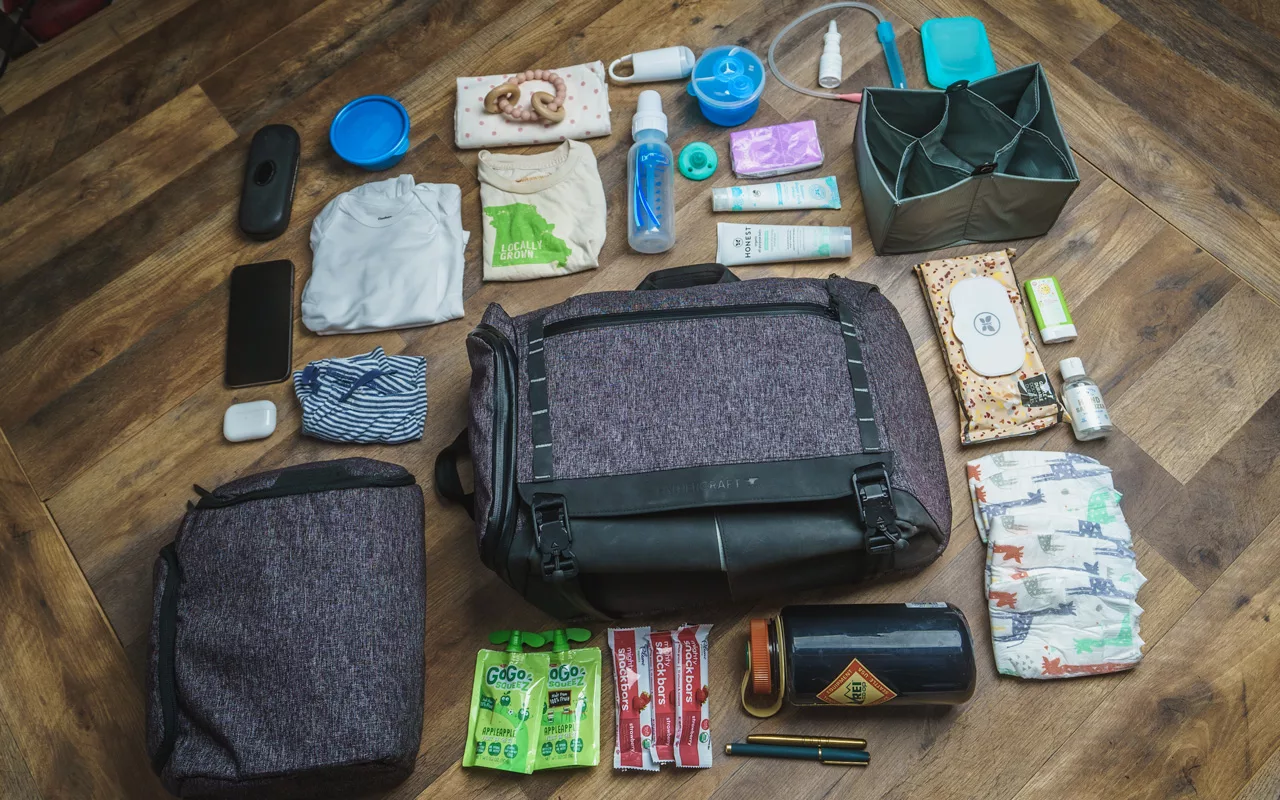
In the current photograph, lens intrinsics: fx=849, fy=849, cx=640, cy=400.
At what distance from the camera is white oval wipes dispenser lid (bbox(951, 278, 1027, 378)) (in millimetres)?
1293

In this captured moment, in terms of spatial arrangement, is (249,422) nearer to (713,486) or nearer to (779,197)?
(713,486)

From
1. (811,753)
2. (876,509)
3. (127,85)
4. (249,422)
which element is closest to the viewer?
(876,509)

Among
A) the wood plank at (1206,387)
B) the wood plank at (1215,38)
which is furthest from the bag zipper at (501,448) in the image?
the wood plank at (1215,38)

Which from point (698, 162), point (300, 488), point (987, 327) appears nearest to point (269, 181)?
point (300, 488)

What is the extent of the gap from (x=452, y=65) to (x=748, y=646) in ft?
3.80

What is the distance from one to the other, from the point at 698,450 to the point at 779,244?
0.47 metres

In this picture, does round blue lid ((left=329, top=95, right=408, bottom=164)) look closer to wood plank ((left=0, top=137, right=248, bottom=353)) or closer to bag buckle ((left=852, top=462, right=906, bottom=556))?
wood plank ((left=0, top=137, right=248, bottom=353))

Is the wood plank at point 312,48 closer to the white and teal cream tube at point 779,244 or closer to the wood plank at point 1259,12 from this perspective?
Answer: the white and teal cream tube at point 779,244

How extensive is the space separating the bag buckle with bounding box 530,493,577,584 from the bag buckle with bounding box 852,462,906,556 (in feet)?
1.17

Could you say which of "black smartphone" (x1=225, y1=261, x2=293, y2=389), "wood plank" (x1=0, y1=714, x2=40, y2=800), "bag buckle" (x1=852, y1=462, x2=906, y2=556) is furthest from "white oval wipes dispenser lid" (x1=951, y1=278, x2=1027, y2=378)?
"wood plank" (x1=0, y1=714, x2=40, y2=800)

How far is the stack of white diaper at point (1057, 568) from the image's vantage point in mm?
1145

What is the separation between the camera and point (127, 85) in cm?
161

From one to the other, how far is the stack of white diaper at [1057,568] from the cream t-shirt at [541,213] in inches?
28.9

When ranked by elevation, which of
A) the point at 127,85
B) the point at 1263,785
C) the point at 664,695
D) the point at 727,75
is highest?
the point at 127,85
